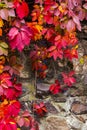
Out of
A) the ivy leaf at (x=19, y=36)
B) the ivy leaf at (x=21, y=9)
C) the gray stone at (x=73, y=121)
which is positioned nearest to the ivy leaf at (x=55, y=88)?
the gray stone at (x=73, y=121)

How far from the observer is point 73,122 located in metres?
2.36

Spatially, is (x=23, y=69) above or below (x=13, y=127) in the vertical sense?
above

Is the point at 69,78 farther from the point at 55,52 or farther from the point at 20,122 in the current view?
the point at 20,122

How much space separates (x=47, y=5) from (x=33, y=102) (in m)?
0.73

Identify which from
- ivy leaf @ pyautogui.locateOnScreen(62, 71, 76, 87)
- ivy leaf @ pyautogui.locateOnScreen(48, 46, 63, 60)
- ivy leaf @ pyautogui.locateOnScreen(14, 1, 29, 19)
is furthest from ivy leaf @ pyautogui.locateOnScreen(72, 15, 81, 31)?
ivy leaf @ pyautogui.locateOnScreen(62, 71, 76, 87)

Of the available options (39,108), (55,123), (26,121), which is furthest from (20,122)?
(55,123)

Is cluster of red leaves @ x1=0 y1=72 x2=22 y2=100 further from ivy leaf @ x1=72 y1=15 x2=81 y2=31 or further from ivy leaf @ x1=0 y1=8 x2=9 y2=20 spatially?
ivy leaf @ x1=72 y1=15 x2=81 y2=31

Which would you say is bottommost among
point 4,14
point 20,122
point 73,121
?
point 73,121

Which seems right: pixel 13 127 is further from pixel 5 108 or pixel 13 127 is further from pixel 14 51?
pixel 14 51

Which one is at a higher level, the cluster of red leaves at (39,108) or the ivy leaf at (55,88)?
the ivy leaf at (55,88)

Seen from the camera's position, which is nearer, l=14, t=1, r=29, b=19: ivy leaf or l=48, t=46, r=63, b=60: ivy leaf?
l=14, t=1, r=29, b=19: ivy leaf

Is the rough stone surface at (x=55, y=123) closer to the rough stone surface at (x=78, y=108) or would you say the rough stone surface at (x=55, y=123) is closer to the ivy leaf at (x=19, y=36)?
the rough stone surface at (x=78, y=108)

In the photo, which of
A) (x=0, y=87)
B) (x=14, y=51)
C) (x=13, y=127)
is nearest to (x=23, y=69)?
(x=14, y=51)

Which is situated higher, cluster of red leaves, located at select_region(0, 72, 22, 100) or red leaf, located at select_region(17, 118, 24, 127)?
cluster of red leaves, located at select_region(0, 72, 22, 100)
